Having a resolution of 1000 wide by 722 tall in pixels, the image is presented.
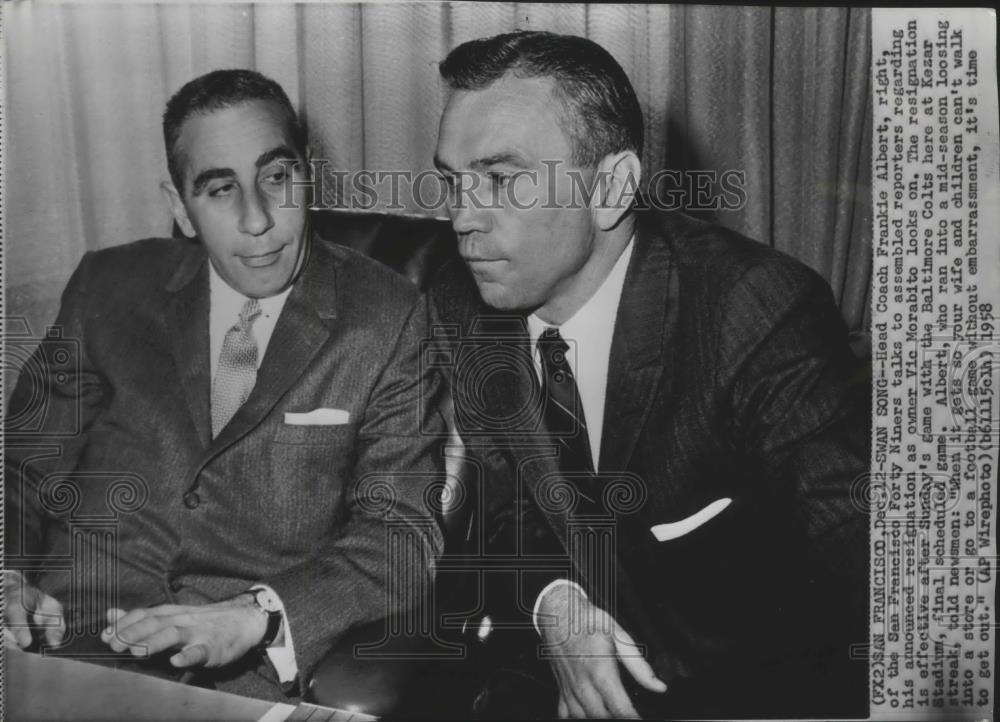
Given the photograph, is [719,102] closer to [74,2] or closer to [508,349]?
[508,349]

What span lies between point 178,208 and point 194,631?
0.62 m

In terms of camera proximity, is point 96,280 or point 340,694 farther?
point 96,280

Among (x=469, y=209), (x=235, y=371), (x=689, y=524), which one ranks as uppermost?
(x=469, y=209)

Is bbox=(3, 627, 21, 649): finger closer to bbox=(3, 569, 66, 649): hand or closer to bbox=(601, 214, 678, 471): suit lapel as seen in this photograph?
bbox=(3, 569, 66, 649): hand

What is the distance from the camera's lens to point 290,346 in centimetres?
131

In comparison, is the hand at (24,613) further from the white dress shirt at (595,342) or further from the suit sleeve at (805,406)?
the suit sleeve at (805,406)

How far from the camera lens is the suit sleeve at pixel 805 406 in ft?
4.20

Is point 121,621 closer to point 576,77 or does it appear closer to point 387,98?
point 387,98

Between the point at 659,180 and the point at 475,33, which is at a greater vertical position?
the point at 475,33

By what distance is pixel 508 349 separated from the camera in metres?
1.34

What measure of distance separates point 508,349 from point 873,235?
582 millimetres

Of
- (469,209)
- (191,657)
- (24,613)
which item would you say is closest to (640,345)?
(469,209)

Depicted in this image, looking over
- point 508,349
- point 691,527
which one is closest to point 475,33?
point 508,349

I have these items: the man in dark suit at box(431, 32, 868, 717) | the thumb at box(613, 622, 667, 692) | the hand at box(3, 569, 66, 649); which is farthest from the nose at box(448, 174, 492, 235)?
the hand at box(3, 569, 66, 649)
